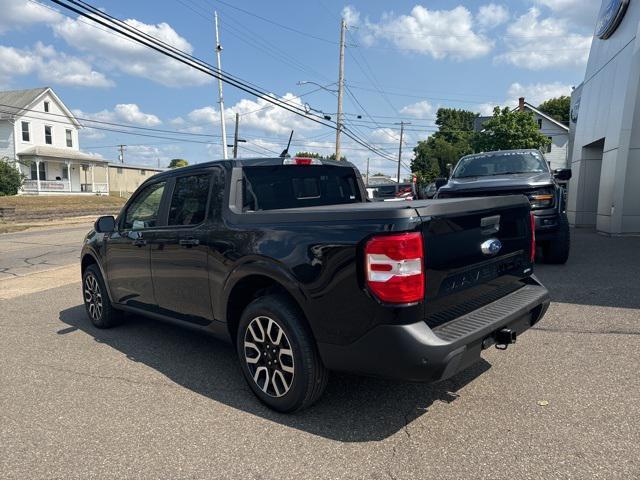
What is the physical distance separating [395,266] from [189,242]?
194 cm

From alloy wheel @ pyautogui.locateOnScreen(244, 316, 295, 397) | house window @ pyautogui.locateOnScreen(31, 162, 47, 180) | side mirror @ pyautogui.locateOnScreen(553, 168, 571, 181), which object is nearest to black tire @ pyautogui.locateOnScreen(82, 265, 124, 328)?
alloy wheel @ pyautogui.locateOnScreen(244, 316, 295, 397)

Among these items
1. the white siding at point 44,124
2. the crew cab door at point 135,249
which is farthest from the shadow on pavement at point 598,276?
the white siding at point 44,124

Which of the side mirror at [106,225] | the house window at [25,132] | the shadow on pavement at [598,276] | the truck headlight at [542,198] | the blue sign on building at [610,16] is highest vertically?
the blue sign on building at [610,16]

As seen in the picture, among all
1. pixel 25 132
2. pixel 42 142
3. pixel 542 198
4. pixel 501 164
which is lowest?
pixel 542 198

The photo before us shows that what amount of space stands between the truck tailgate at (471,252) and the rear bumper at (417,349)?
0.13 meters

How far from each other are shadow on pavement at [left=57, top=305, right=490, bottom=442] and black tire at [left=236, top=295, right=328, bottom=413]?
0.16 metres

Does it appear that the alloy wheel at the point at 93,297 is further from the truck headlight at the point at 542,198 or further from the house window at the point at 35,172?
the house window at the point at 35,172

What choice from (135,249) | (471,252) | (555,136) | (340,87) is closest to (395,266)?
(471,252)

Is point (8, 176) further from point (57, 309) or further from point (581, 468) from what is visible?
point (581, 468)

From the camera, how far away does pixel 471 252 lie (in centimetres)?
314

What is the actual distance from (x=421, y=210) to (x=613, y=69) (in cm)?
1469

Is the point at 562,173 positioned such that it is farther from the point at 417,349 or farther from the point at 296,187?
the point at 417,349

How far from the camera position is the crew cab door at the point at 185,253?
3.88 meters

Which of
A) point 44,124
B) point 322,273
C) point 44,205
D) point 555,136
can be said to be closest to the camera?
point 322,273
